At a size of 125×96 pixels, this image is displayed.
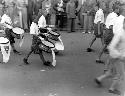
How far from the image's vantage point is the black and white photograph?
862 cm

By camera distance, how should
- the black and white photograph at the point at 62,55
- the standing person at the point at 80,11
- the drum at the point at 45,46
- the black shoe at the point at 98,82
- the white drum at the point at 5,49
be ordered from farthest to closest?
the standing person at the point at 80,11
the white drum at the point at 5,49
the drum at the point at 45,46
the black shoe at the point at 98,82
the black and white photograph at the point at 62,55

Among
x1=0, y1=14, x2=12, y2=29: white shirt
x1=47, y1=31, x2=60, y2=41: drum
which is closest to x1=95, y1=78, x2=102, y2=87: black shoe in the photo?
x1=47, y1=31, x2=60, y2=41: drum

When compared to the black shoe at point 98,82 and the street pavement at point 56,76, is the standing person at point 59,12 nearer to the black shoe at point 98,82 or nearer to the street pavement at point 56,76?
the street pavement at point 56,76

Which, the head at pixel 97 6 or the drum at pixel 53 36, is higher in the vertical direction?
the head at pixel 97 6

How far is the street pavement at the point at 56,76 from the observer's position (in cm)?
873

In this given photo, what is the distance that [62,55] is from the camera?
12.9 meters

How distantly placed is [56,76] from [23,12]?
8396 millimetres

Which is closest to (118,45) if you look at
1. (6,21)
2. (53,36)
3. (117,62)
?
(117,62)

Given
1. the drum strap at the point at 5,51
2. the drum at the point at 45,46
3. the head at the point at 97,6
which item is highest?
the head at the point at 97,6

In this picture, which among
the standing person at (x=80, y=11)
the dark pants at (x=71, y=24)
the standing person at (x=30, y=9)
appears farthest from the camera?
the standing person at (x=80, y=11)

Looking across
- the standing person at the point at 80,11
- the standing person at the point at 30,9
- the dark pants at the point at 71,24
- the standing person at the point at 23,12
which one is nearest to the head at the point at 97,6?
the standing person at the point at 80,11

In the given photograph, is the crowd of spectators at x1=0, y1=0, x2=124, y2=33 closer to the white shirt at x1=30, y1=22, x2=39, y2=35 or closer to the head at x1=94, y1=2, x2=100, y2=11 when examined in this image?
the head at x1=94, y1=2, x2=100, y2=11

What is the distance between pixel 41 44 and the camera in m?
11.0

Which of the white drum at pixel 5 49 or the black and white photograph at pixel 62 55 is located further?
the white drum at pixel 5 49
